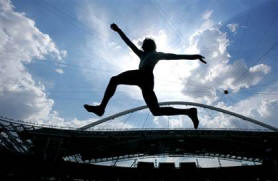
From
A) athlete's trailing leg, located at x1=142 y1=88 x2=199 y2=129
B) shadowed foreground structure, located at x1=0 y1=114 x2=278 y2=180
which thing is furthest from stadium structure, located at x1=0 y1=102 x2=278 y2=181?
athlete's trailing leg, located at x1=142 y1=88 x2=199 y2=129

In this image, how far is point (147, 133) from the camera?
4228 centimetres

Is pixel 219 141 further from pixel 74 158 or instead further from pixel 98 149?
pixel 74 158

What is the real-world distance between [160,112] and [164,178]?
3.76 ft

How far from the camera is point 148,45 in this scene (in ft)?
12.1

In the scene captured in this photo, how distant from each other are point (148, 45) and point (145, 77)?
2.67 feet

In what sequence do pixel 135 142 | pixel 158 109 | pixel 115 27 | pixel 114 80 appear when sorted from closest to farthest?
1. pixel 114 80
2. pixel 158 109
3. pixel 115 27
4. pixel 135 142

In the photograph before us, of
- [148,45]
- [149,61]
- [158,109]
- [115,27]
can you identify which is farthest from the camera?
[115,27]

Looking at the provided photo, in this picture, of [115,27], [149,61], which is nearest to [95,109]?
[149,61]

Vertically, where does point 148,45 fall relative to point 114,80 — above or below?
above

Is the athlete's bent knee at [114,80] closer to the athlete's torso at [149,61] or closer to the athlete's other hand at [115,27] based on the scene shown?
the athlete's torso at [149,61]

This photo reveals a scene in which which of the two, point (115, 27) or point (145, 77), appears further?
point (115, 27)

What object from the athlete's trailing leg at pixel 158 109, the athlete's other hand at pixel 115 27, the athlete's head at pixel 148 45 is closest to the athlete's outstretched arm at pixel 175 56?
the athlete's head at pixel 148 45

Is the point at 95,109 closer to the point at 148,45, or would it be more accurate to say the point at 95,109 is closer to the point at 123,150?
the point at 148,45

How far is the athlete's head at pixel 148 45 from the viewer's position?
12.0 feet
